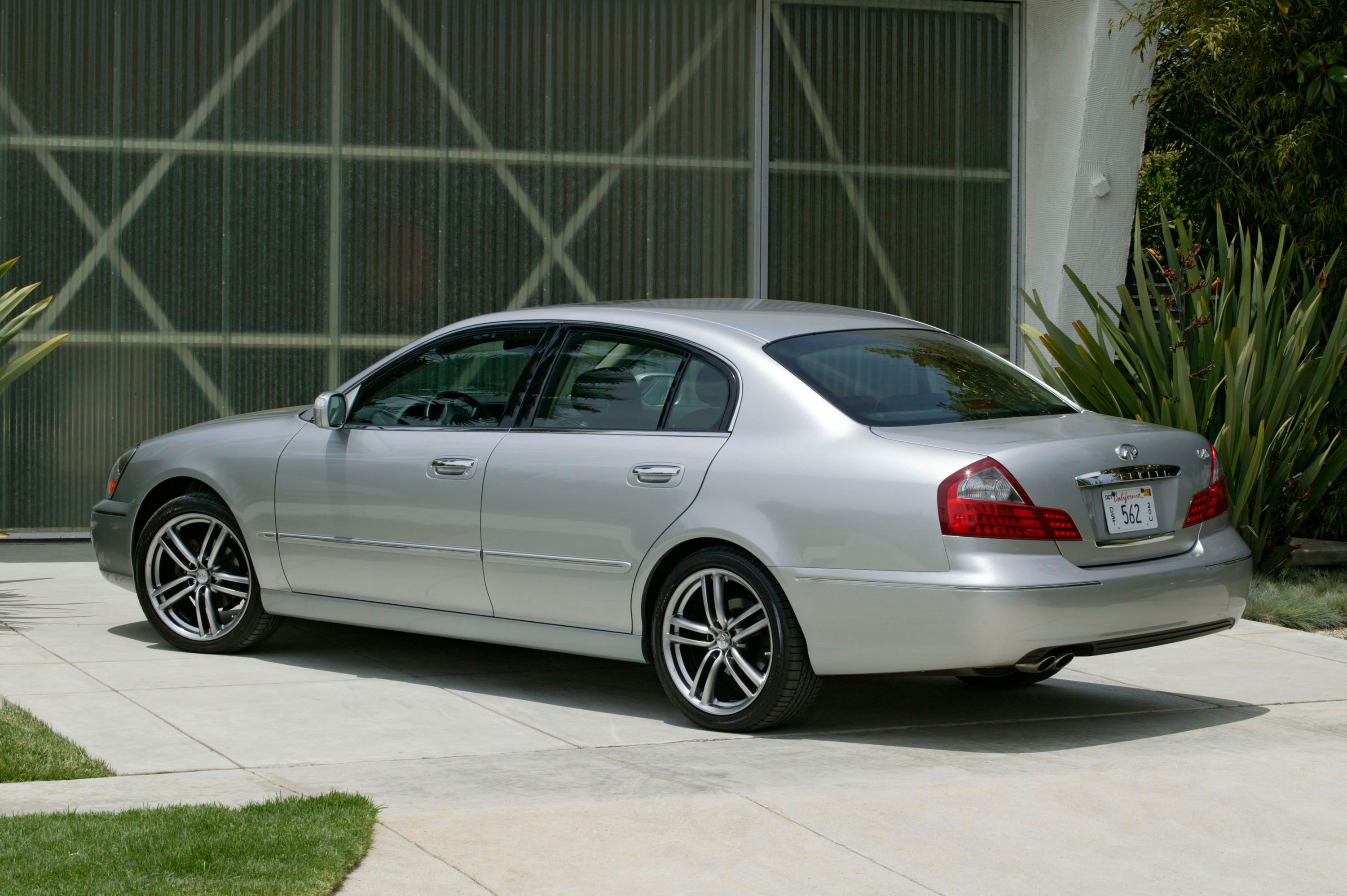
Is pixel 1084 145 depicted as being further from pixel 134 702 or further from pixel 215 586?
pixel 134 702

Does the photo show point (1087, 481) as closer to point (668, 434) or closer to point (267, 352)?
point (668, 434)

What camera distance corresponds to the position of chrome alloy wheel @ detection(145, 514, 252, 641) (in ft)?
23.3

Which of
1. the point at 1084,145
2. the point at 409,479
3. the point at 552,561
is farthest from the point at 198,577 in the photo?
the point at 1084,145

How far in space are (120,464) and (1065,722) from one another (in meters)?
4.22

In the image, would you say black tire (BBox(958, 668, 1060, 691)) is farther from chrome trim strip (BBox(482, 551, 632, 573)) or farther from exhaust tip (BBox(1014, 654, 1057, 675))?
chrome trim strip (BBox(482, 551, 632, 573))

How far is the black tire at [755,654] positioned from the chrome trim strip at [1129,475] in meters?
1.03

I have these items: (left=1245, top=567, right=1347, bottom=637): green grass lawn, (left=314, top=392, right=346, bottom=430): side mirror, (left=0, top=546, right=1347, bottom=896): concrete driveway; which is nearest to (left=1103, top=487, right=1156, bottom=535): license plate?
(left=0, top=546, right=1347, bottom=896): concrete driveway

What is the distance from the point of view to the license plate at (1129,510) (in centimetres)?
546

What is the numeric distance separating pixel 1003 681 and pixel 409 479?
241cm

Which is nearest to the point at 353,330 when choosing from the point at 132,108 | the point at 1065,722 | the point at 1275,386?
the point at 132,108

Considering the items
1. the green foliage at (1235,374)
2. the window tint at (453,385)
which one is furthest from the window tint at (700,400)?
the green foliage at (1235,374)

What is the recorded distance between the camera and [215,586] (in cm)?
714

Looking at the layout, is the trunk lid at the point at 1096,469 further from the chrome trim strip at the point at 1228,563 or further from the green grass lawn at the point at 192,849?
the green grass lawn at the point at 192,849

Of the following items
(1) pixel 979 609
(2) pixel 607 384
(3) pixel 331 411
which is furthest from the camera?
(3) pixel 331 411
